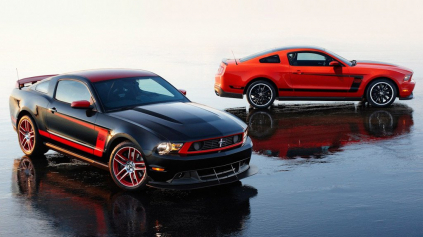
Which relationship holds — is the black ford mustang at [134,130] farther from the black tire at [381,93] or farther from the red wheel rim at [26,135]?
the black tire at [381,93]

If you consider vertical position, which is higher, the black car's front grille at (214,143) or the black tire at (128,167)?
the black car's front grille at (214,143)

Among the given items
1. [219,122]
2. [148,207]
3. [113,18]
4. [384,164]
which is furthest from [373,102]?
[113,18]

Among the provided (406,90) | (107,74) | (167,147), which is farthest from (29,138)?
(406,90)

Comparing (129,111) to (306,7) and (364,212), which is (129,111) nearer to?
(364,212)

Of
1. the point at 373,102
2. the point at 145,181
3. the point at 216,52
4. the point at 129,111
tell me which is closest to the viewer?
the point at 145,181

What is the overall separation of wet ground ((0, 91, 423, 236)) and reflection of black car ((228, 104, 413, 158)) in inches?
2.1

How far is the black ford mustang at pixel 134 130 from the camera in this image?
8227 mm

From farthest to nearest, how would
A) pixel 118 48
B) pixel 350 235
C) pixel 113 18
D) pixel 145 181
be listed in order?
pixel 113 18
pixel 118 48
pixel 145 181
pixel 350 235

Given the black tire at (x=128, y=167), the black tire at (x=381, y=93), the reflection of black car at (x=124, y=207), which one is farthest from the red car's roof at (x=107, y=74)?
the black tire at (x=381, y=93)

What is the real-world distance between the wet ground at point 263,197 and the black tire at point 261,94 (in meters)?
3.87

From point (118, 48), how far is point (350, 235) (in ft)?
92.6

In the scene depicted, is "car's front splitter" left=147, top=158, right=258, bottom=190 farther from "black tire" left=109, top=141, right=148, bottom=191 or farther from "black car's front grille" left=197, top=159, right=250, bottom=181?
"black tire" left=109, top=141, right=148, bottom=191

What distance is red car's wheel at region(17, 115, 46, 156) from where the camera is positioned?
10.3 m

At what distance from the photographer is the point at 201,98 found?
17250 millimetres
